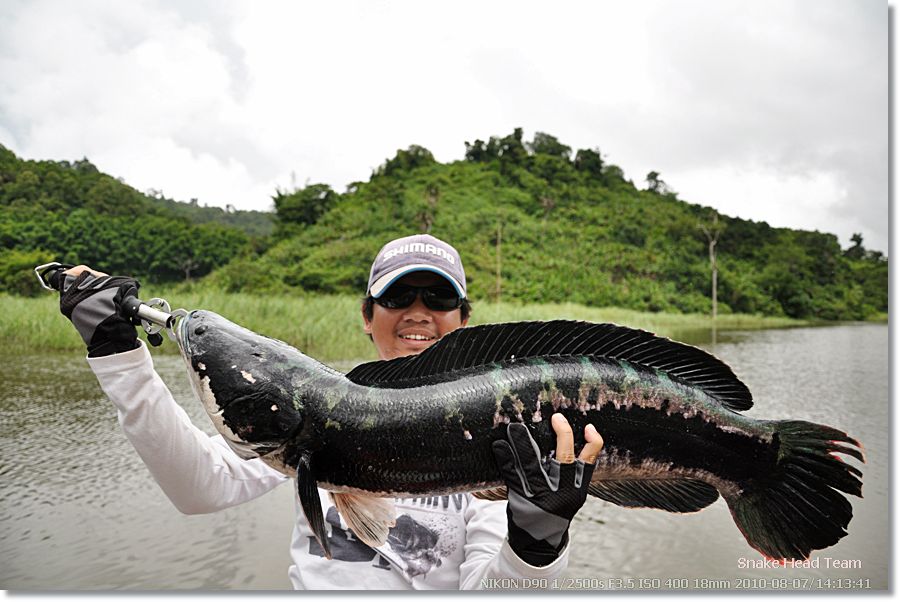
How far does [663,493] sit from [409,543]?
27.2 inches

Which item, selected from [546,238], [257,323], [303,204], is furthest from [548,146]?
[257,323]

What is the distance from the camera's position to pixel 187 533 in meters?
3.11

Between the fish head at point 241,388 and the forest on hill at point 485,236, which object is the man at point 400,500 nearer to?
the fish head at point 241,388

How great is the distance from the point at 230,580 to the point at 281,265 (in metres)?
18.8

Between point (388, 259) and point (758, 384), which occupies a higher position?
point (388, 259)

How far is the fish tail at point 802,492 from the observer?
1.05 metres

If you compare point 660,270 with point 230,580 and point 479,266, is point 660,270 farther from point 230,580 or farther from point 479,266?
point 230,580

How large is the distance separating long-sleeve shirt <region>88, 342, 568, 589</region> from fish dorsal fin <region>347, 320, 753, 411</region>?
1.34 feet

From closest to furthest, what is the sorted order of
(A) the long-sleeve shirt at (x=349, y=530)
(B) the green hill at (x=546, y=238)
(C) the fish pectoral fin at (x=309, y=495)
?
(C) the fish pectoral fin at (x=309, y=495) < (A) the long-sleeve shirt at (x=349, y=530) < (B) the green hill at (x=546, y=238)

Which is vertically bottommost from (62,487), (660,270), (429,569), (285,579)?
(285,579)

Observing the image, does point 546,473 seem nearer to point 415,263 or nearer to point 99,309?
point 415,263

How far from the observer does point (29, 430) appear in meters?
4.01

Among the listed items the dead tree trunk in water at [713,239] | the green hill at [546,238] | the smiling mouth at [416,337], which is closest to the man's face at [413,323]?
the smiling mouth at [416,337]

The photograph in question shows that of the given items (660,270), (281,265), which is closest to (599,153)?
(660,270)
